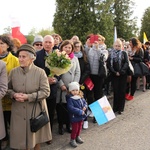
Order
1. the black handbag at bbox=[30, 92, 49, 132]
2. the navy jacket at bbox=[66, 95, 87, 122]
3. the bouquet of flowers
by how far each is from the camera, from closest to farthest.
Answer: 1. the black handbag at bbox=[30, 92, 49, 132]
2. the bouquet of flowers
3. the navy jacket at bbox=[66, 95, 87, 122]

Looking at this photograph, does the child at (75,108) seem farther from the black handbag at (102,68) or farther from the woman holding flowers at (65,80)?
the black handbag at (102,68)

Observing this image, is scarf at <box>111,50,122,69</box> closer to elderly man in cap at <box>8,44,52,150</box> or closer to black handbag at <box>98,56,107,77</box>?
black handbag at <box>98,56,107,77</box>

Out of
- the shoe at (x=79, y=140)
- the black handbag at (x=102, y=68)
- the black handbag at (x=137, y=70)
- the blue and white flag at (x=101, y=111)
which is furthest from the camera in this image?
the black handbag at (x=137, y=70)

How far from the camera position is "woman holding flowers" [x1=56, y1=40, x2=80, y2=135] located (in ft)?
14.8

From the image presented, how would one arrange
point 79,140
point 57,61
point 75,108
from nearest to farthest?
point 57,61
point 75,108
point 79,140

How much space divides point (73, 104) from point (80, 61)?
130 cm

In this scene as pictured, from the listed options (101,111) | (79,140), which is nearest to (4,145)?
(79,140)

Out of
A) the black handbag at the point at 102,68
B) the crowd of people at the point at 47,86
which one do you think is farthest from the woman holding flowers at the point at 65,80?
the black handbag at the point at 102,68

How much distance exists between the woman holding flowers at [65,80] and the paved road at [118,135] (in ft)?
1.32

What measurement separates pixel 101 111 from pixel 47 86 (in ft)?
6.51

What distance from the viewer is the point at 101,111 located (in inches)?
Result: 200

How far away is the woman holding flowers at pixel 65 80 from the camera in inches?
178

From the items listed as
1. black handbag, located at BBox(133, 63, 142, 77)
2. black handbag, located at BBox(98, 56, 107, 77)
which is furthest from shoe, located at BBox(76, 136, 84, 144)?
black handbag, located at BBox(133, 63, 142, 77)

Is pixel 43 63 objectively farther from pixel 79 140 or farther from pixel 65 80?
pixel 79 140
